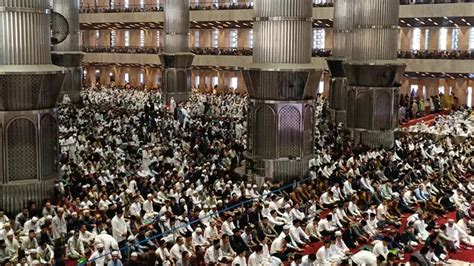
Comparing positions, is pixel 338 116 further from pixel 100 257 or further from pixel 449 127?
pixel 100 257

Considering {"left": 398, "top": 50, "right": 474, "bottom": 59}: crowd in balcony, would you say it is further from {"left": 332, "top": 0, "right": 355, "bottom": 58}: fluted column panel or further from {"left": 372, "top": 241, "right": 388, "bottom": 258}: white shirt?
{"left": 372, "top": 241, "right": 388, "bottom": 258}: white shirt

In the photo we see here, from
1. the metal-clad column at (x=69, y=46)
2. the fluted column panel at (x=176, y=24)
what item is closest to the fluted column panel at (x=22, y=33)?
the fluted column panel at (x=176, y=24)

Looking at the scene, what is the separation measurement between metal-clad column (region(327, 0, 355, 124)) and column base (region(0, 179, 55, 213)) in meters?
18.8

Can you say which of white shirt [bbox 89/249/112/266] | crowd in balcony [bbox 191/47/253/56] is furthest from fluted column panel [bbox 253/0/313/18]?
crowd in balcony [bbox 191/47/253/56]

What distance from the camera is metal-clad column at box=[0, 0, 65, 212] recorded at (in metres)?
15.8

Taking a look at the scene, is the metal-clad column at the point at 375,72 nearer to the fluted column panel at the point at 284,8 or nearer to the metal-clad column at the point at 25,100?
the fluted column panel at the point at 284,8

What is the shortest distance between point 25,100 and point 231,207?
5.78 metres

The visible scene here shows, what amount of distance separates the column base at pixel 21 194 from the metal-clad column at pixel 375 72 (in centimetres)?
1368

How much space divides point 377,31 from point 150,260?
16265 millimetres

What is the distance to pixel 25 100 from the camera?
52.6 feet

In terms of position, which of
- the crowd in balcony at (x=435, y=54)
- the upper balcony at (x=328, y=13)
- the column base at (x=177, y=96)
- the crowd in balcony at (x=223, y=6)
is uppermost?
the crowd in balcony at (x=223, y=6)

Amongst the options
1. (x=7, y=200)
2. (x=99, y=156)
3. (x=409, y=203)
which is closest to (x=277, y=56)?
(x=409, y=203)

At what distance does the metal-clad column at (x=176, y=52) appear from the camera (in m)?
36.2

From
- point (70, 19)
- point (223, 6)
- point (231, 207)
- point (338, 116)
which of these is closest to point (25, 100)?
point (231, 207)
